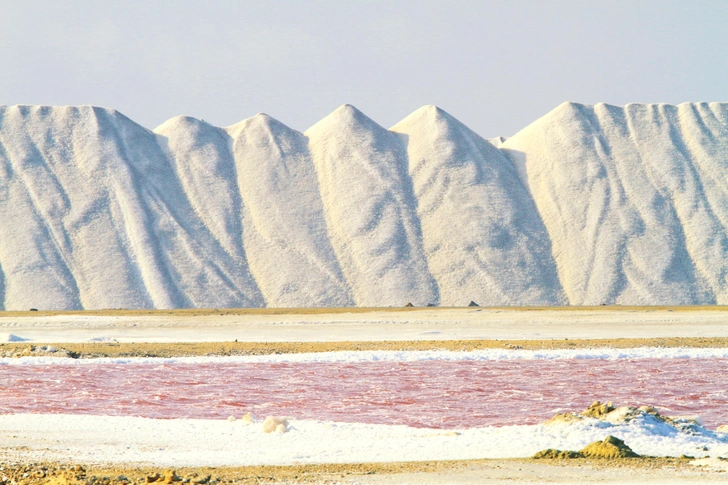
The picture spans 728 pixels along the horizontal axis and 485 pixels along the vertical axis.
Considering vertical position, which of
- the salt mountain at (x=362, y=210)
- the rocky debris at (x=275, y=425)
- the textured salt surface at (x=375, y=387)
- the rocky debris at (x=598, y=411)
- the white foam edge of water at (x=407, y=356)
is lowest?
the salt mountain at (x=362, y=210)

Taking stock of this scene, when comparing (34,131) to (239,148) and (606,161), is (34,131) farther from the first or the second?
(606,161)

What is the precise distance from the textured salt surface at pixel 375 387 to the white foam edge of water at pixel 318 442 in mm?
1776

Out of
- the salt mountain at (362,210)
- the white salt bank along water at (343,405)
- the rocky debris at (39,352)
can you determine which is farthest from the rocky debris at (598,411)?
the salt mountain at (362,210)

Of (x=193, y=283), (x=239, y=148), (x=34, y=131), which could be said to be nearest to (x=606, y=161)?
(x=239, y=148)

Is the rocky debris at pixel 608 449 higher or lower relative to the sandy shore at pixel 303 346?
higher

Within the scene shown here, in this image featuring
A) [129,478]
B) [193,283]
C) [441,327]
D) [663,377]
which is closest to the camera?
[129,478]

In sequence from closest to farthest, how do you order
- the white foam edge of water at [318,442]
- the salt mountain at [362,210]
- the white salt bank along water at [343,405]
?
the white foam edge of water at [318,442] → the white salt bank along water at [343,405] → the salt mountain at [362,210]

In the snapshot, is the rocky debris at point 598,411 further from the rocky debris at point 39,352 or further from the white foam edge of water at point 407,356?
the rocky debris at point 39,352

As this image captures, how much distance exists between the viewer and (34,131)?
79688mm

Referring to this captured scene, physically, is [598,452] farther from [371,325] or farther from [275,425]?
[371,325]

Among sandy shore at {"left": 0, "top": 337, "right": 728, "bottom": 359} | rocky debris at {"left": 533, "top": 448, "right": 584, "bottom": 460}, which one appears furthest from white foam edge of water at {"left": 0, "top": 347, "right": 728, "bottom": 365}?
rocky debris at {"left": 533, "top": 448, "right": 584, "bottom": 460}

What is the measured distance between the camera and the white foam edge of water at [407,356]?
2817 centimetres

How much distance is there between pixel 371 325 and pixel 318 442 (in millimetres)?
30911

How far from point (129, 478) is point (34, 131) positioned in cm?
7499
